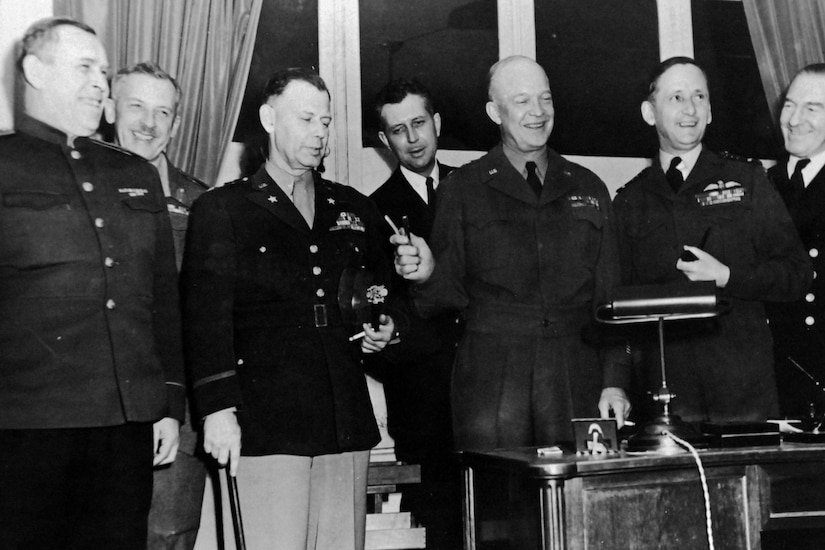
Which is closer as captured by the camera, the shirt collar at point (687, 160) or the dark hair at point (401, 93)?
the shirt collar at point (687, 160)

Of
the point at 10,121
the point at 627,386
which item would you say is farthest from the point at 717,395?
the point at 10,121

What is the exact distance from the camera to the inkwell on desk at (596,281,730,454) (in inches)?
91.2

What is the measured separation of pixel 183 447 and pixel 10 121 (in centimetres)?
171

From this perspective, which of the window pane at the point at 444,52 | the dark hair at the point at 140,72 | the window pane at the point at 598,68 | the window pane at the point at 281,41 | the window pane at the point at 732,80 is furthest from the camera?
the window pane at the point at 732,80

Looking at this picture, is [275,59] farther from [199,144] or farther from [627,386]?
[627,386]

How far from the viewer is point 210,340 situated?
2.44 metres

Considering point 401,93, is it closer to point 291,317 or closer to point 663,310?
point 291,317

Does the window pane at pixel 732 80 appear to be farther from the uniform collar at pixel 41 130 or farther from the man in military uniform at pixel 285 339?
the uniform collar at pixel 41 130

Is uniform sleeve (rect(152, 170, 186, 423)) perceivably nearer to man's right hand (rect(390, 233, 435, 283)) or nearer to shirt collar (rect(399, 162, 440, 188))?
man's right hand (rect(390, 233, 435, 283))

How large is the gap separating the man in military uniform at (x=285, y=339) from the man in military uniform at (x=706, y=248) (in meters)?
1.09

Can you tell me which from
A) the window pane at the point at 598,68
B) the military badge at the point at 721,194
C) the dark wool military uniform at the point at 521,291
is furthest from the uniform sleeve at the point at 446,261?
the window pane at the point at 598,68

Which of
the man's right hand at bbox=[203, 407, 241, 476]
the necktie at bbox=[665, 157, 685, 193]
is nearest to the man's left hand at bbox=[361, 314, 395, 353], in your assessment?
the man's right hand at bbox=[203, 407, 241, 476]

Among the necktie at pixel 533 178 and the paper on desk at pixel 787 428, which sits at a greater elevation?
the necktie at pixel 533 178

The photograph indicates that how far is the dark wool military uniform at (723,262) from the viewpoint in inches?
119
